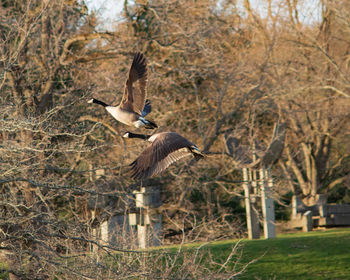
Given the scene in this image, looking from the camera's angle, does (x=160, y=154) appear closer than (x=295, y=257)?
Yes

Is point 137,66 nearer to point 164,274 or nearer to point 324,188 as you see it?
point 164,274

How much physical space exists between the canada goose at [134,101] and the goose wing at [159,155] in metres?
0.23

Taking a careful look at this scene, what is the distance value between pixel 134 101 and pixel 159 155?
0.87 metres

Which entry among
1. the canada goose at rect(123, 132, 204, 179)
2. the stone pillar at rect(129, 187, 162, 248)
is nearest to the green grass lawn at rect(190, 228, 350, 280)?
the stone pillar at rect(129, 187, 162, 248)

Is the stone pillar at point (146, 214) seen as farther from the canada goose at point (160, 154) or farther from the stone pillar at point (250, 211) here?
the canada goose at point (160, 154)

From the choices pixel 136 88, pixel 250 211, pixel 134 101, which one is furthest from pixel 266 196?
pixel 134 101

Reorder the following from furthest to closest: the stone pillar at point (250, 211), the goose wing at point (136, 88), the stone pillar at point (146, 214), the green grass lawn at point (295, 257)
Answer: the stone pillar at point (250, 211), the green grass lawn at point (295, 257), the stone pillar at point (146, 214), the goose wing at point (136, 88)

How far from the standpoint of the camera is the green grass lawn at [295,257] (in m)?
11.5

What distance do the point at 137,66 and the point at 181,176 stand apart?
6.19m

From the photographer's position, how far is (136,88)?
6293 mm

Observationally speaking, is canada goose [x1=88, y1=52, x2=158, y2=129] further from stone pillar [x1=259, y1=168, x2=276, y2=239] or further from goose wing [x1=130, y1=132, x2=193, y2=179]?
stone pillar [x1=259, y1=168, x2=276, y2=239]

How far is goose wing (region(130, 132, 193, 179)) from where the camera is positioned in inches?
209

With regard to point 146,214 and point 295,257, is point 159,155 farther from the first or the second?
point 295,257

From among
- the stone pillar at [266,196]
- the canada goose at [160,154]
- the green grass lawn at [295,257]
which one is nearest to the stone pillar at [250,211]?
the stone pillar at [266,196]
